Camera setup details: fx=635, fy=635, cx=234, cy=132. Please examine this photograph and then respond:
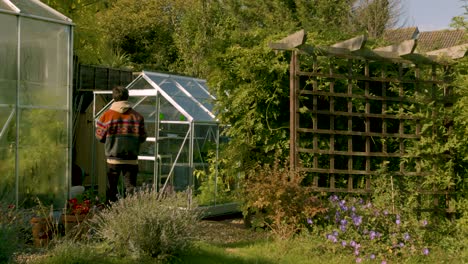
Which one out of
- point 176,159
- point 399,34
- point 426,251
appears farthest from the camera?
point 399,34

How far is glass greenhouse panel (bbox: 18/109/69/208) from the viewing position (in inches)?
361

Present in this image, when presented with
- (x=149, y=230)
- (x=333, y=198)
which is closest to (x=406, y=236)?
(x=333, y=198)

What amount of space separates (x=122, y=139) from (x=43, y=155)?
5.37 ft

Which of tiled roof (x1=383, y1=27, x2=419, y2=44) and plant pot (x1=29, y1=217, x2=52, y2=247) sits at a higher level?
tiled roof (x1=383, y1=27, x2=419, y2=44)

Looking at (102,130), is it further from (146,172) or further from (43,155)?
(146,172)

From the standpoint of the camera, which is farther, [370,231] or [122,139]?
[122,139]

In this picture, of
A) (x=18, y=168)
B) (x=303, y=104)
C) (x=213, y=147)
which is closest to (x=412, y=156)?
(x=303, y=104)

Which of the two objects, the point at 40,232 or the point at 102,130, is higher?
the point at 102,130

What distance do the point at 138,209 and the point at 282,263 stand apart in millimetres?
1689

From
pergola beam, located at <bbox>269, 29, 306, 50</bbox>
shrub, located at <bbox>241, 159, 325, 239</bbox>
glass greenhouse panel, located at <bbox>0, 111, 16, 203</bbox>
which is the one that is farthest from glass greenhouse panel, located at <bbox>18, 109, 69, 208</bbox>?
pergola beam, located at <bbox>269, 29, 306, 50</bbox>

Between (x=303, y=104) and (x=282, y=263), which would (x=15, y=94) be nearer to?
(x=303, y=104)

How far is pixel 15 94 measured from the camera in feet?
29.9

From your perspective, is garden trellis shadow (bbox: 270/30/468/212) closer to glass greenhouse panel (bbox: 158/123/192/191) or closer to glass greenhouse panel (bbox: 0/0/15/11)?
glass greenhouse panel (bbox: 158/123/192/191)

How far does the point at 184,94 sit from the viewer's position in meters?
12.0
